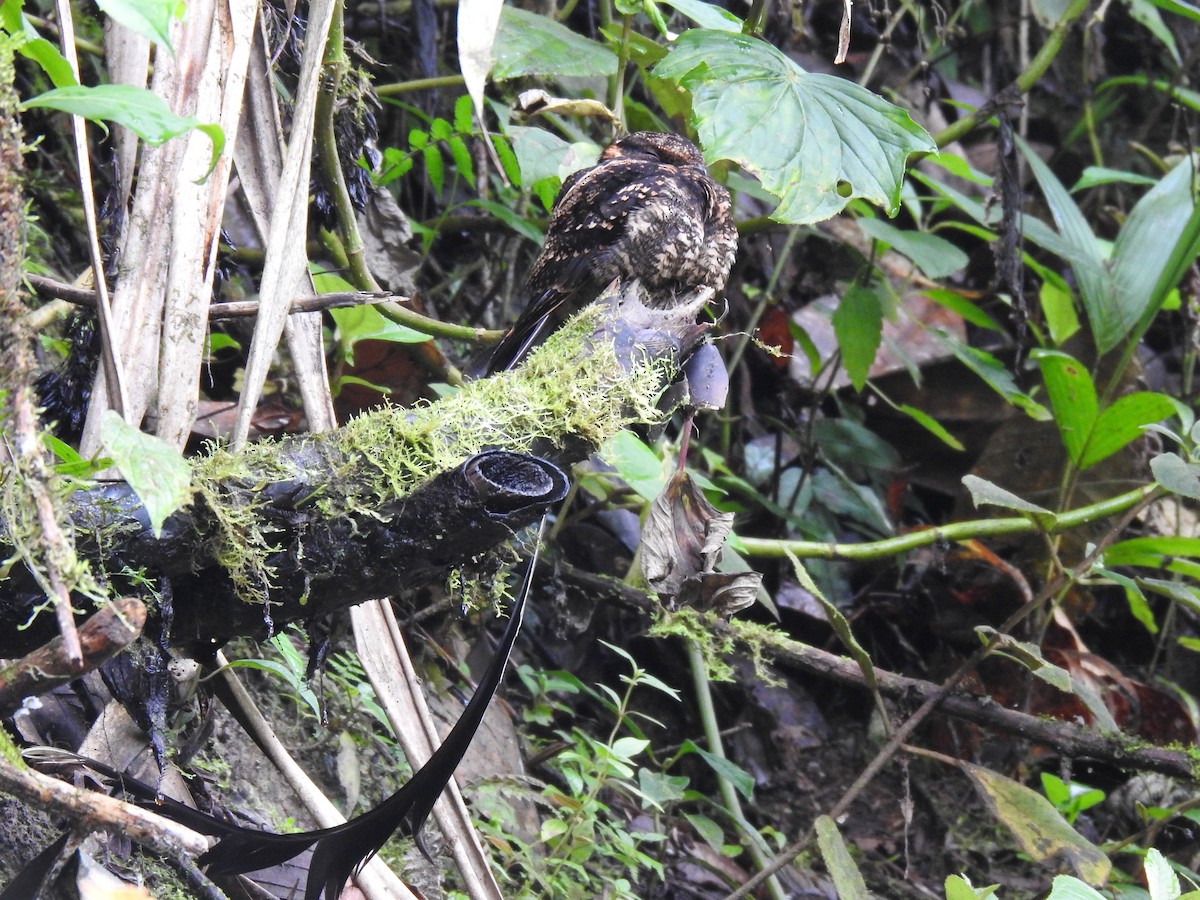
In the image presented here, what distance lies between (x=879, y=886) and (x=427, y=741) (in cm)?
168

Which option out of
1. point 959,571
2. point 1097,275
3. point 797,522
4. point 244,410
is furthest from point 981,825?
point 244,410

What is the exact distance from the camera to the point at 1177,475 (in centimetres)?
198

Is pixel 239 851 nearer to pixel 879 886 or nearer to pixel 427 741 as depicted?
pixel 427 741

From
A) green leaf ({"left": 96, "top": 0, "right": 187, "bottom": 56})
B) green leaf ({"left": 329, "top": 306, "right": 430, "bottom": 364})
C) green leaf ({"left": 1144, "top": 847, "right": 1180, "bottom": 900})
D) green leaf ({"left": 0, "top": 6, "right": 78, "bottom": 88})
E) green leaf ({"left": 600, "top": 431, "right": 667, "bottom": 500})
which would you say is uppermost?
green leaf ({"left": 96, "top": 0, "right": 187, "bottom": 56})

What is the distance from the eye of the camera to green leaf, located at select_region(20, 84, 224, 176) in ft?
2.72

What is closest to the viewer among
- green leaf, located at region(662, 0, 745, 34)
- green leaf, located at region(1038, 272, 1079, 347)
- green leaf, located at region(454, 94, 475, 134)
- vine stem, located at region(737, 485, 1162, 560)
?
green leaf, located at region(662, 0, 745, 34)

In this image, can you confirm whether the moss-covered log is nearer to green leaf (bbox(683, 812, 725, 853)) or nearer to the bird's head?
the bird's head

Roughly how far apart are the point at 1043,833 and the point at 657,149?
5.14 ft

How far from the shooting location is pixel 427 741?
1553mm

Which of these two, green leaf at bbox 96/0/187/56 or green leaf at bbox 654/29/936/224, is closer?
green leaf at bbox 96/0/187/56

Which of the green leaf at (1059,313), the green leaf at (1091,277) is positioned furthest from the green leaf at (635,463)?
the green leaf at (1059,313)

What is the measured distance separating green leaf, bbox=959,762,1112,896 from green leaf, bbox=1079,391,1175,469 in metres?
0.89

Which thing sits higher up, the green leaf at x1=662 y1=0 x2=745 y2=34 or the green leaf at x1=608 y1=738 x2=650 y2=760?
the green leaf at x1=662 y1=0 x2=745 y2=34

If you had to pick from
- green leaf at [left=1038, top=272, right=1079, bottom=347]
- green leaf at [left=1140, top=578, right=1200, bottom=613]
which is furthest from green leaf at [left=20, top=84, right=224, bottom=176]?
green leaf at [left=1038, top=272, right=1079, bottom=347]
